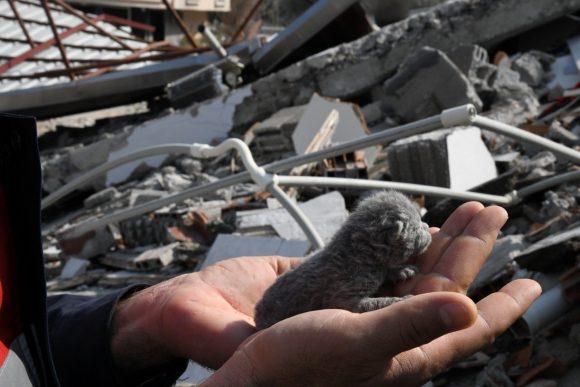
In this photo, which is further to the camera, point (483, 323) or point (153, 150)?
point (153, 150)

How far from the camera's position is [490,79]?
6715mm

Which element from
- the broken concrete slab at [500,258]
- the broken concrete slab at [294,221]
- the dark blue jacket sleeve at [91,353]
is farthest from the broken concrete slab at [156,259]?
the dark blue jacket sleeve at [91,353]

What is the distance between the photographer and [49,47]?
1178 cm

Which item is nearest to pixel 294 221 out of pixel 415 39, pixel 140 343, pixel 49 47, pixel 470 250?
pixel 140 343

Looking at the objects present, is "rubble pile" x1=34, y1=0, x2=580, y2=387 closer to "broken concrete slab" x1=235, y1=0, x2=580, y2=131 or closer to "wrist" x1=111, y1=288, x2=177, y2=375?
"broken concrete slab" x1=235, y1=0, x2=580, y2=131

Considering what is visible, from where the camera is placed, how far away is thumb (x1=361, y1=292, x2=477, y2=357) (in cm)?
129

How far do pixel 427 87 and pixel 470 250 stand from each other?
4.81 meters

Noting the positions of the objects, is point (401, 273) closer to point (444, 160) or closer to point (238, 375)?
point (238, 375)

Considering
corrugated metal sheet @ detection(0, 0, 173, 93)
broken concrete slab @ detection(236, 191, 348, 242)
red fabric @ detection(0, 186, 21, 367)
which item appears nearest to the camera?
red fabric @ detection(0, 186, 21, 367)

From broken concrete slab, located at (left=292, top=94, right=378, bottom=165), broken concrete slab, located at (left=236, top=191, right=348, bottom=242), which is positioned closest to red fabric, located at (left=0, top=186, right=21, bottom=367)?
broken concrete slab, located at (left=236, top=191, right=348, bottom=242)

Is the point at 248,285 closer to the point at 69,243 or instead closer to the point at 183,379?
the point at 183,379

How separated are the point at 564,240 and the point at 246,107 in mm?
5129

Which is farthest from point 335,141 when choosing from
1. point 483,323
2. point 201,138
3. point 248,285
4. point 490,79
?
point 483,323

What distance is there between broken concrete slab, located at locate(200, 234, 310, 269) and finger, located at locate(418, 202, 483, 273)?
179 cm
